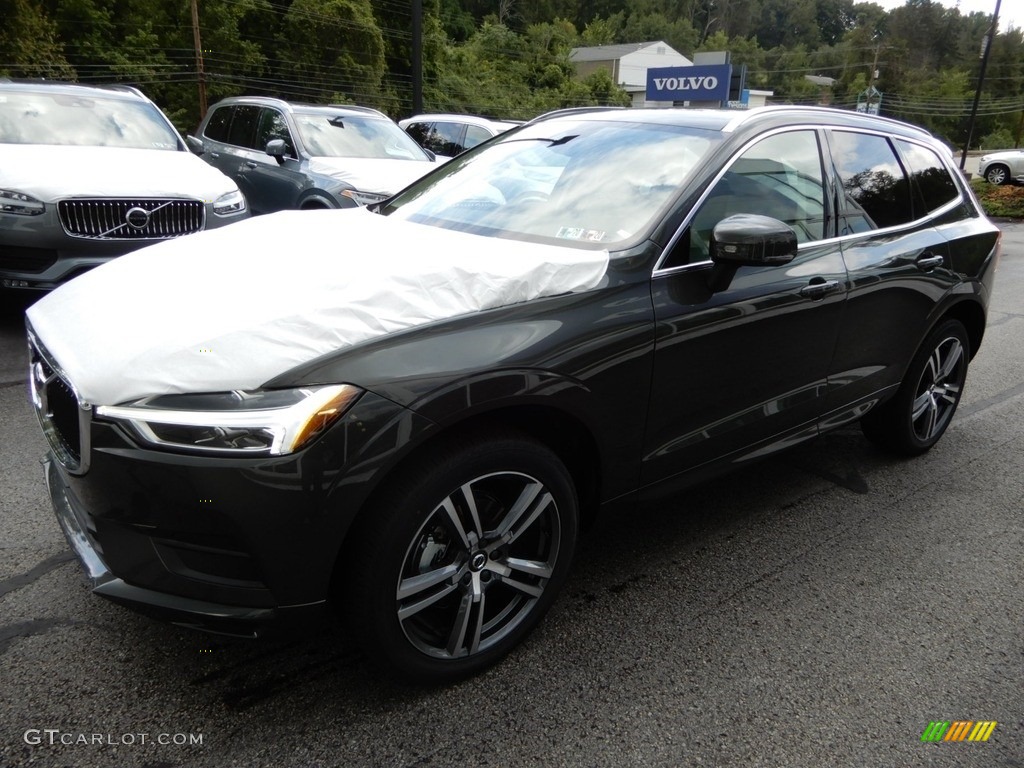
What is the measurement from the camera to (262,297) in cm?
217

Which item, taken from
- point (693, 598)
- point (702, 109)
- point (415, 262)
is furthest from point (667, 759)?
point (702, 109)

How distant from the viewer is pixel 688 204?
275 cm

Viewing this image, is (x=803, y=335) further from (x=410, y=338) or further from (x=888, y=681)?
(x=410, y=338)

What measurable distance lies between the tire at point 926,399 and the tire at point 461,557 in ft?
7.62

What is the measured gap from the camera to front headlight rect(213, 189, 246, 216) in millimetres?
5969

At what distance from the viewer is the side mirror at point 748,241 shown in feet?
8.47

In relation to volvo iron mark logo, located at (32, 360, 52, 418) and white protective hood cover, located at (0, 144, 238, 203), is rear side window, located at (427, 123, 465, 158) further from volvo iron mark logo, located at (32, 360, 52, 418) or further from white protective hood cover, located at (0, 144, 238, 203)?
volvo iron mark logo, located at (32, 360, 52, 418)

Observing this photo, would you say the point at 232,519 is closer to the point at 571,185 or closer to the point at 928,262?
the point at 571,185

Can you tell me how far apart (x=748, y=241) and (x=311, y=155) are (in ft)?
21.8

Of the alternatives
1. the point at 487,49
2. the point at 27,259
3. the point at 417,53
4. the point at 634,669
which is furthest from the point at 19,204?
the point at 487,49

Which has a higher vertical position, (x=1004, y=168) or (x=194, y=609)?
(x=194, y=609)

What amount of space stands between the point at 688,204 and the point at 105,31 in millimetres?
31065

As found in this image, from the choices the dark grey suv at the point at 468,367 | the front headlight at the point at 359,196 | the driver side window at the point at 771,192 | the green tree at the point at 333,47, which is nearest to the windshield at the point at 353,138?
the front headlight at the point at 359,196

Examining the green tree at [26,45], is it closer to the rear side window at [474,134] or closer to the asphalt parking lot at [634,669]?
the rear side window at [474,134]
